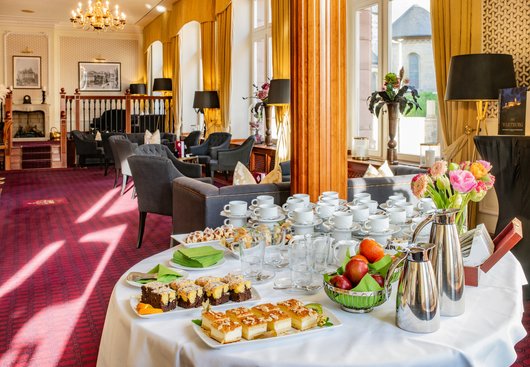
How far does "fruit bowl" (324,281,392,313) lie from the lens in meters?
1.67

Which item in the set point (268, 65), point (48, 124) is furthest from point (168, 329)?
point (48, 124)

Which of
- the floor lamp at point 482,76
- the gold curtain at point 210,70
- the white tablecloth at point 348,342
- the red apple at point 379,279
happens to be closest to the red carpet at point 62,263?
Answer: the white tablecloth at point 348,342

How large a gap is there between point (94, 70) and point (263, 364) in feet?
57.4

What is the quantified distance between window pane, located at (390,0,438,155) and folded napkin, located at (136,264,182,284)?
4853mm

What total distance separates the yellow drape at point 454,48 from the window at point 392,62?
25.1 inches

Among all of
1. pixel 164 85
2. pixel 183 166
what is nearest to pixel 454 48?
pixel 183 166

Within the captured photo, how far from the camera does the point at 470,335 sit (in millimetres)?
1546

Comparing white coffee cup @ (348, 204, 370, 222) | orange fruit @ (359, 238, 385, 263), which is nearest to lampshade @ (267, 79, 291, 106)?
white coffee cup @ (348, 204, 370, 222)

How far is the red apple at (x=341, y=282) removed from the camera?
5.61ft

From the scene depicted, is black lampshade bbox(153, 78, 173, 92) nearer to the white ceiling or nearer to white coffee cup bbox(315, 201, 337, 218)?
the white ceiling

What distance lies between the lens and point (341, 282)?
5.64 ft

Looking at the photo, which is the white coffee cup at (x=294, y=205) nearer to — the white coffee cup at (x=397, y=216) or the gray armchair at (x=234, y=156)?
the white coffee cup at (x=397, y=216)

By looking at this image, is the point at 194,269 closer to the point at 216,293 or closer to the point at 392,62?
the point at 216,293

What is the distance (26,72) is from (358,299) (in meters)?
17.3
